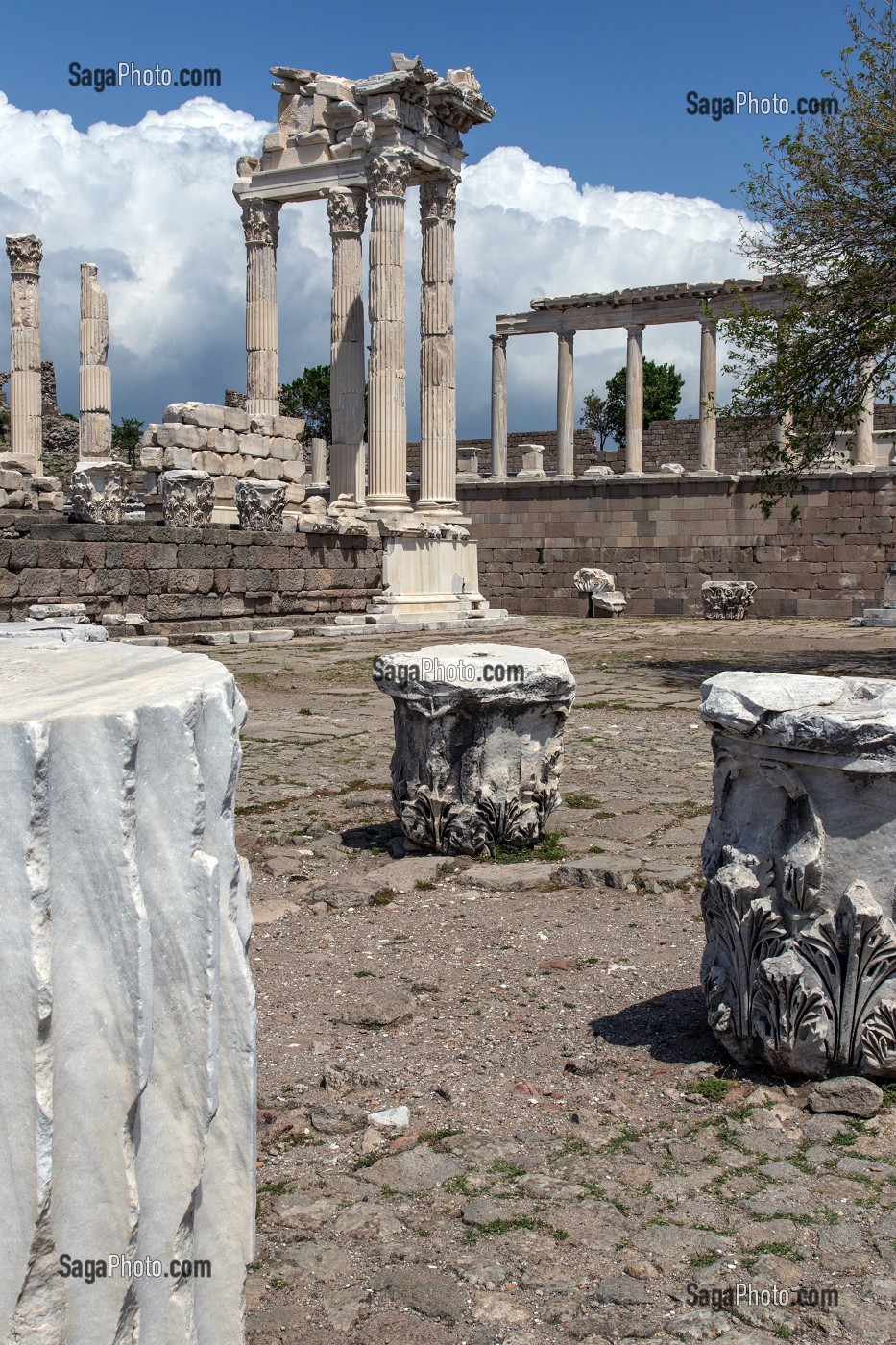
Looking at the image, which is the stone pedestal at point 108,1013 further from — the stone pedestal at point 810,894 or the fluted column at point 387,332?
the fluted column at point 387,332

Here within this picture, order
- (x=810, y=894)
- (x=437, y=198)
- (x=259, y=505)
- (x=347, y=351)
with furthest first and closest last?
(x=347, y=351), (x=437, y=198), (x=259, y=505), (x=810, y=894)

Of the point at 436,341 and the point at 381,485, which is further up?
the point at 436,341

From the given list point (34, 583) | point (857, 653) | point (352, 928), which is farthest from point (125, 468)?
point (352, 928)

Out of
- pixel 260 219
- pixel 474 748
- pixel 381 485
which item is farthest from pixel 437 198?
pixel 474 748

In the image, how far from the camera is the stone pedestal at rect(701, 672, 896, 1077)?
2.83 meters

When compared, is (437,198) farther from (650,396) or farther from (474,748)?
(650,396)

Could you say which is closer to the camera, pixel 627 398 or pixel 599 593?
pixel 599 593

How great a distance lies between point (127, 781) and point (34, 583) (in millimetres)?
12369

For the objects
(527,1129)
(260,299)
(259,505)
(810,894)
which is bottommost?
(527,1129)

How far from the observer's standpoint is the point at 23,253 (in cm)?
2377

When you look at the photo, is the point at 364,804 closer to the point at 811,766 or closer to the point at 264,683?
the point at 811,766

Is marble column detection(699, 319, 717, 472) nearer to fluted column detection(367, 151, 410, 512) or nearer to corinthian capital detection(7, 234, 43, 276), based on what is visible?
fluted column detection(367, 151, 410, 512)

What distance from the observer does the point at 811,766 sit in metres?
2.92

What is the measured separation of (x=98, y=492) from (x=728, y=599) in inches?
479
